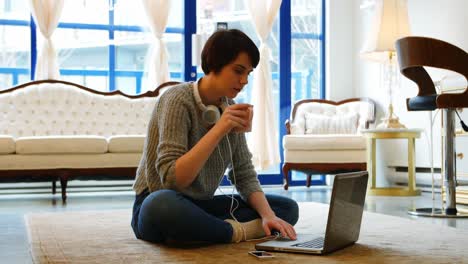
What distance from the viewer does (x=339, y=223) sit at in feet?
6.84

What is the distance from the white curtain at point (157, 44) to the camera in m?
6.20

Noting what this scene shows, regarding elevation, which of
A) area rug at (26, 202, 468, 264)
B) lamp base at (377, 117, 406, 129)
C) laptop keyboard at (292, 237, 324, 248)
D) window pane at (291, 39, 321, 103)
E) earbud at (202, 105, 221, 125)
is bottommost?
area rug at (26, 202, 468, 264)

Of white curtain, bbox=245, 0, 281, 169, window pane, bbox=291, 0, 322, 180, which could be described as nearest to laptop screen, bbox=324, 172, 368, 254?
white curtain, bbox=245, 0, 281, 169

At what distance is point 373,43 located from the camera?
5.62m

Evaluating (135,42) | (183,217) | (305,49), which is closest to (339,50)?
(305,49)

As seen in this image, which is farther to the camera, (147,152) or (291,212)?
(291,212)

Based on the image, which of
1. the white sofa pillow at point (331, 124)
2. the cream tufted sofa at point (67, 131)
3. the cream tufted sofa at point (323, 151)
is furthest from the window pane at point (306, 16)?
the cream tufted sofa at point (67, 131)

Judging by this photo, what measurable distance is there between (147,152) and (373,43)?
12.3 feet

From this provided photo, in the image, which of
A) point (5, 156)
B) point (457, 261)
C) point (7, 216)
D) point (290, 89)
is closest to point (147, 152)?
point (457, 261)

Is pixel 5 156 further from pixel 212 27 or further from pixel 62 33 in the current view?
pixel 212 27

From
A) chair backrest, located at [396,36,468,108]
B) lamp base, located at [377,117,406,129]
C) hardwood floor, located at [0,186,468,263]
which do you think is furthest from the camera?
lamp base, located at [377,117,406,129]

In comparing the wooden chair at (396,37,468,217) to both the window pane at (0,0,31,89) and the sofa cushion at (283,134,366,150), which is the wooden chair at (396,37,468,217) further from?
the window pane at (0,0,31,89)

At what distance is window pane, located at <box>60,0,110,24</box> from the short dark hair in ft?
13.8

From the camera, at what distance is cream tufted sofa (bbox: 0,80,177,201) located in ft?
16.2
